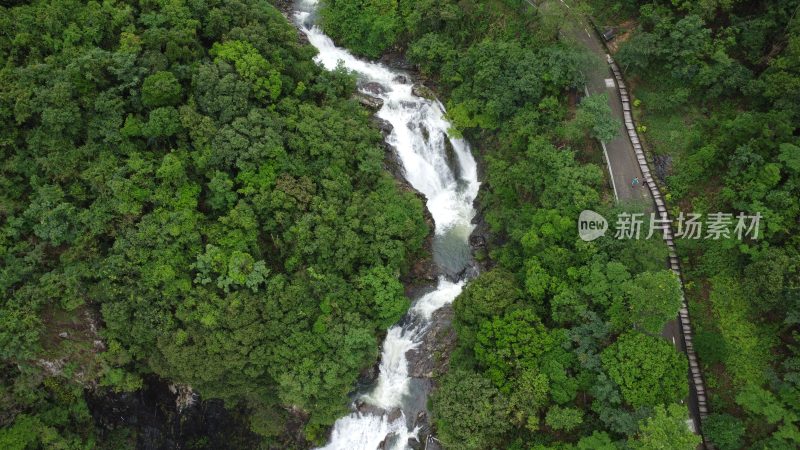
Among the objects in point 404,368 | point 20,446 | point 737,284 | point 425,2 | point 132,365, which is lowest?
point 20,446

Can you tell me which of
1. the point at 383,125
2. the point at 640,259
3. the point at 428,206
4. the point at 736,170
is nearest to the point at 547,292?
the point at 640,259

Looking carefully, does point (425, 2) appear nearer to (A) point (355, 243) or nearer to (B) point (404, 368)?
(A) point (355, 243)

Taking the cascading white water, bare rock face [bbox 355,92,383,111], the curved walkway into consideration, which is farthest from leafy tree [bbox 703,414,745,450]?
bare rock face [bbox 355,92,383,111]

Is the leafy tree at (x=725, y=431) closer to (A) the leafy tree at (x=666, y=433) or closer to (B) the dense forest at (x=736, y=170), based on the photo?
(B) the dense forest at (x=736, y=170)

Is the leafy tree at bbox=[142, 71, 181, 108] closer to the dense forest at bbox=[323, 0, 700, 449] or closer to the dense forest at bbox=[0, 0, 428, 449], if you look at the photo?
the dense forest at bbox=[0, 0, 428, 449]

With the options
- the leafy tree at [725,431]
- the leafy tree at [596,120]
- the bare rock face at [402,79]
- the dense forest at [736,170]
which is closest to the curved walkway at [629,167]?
the dense forest at [736,170]

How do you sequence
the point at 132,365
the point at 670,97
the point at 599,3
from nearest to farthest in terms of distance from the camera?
the point at 132,365 < the point at 670,97 < the point at 599,3

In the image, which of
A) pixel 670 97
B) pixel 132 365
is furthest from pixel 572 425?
pixel 132 365
